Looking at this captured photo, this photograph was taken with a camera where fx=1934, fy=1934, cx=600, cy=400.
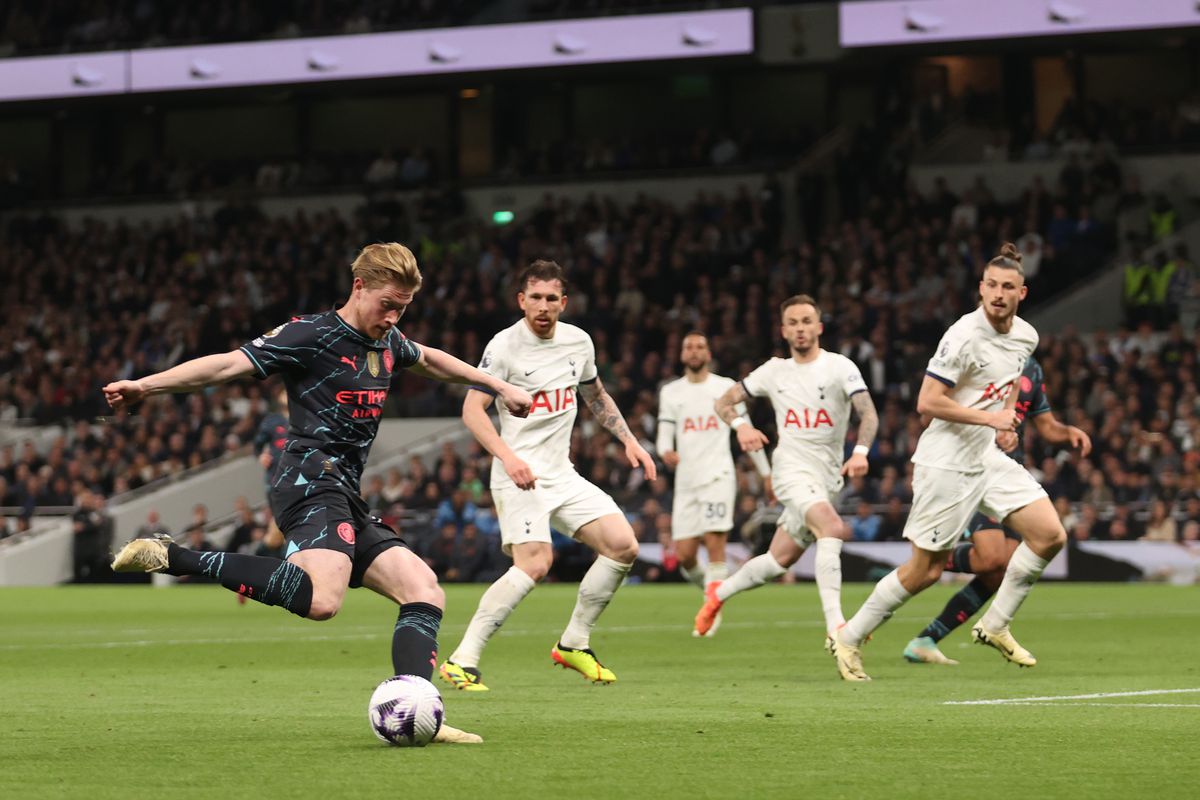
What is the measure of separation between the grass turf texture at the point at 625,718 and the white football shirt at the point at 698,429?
5.77 ft

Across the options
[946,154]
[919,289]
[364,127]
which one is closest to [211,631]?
[919,289]

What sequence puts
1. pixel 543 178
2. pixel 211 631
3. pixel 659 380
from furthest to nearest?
pixel 543 178, pixel 659 380, pixel 211 631

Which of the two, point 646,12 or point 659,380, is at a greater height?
point 646,12

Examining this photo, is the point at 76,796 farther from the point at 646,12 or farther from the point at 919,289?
the point at 646,12

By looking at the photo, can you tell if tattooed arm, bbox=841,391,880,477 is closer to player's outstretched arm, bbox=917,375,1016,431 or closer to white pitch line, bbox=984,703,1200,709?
player's outstretched arm, bbox=917,375,1016,431

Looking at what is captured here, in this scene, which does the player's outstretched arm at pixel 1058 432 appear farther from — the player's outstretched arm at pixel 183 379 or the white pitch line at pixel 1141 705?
the player's outstretched arm at pixel 183 379

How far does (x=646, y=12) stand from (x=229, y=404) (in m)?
10.1

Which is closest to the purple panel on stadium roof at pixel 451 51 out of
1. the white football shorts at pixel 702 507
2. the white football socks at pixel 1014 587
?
the white football shorts at pixel 702 507

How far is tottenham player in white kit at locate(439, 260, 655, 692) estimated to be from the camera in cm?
1089

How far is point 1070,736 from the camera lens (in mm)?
→ 7602

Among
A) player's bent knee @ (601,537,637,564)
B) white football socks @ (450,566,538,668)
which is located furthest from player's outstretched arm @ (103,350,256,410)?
player's bent knee @ (601,537,637,564)

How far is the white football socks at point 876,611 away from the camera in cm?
1103

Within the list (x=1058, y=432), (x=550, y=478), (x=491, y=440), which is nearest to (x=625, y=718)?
(x=491, y=440)

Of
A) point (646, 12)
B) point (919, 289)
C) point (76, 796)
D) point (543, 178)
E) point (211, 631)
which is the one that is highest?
point (646, 12)
